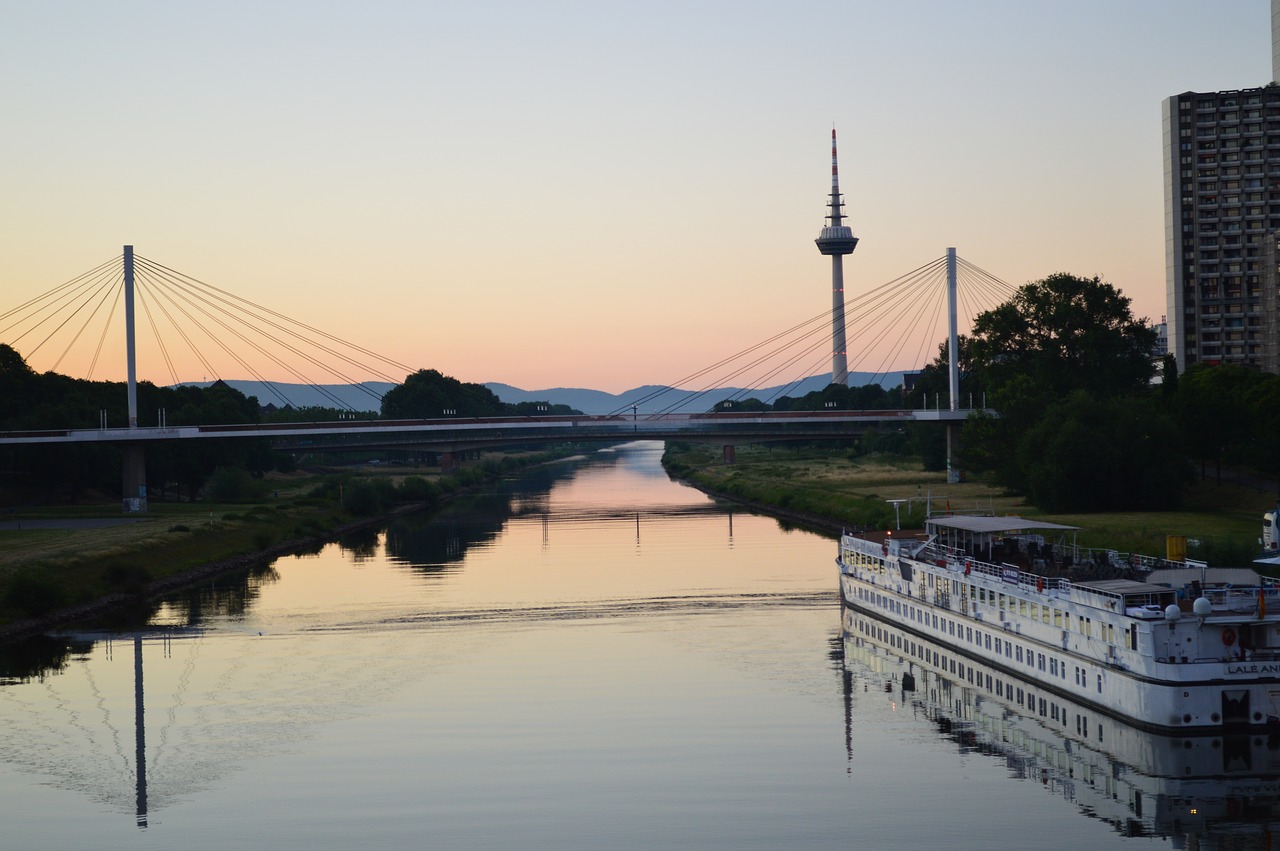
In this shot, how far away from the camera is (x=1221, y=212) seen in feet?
463

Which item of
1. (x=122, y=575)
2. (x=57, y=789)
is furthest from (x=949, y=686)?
(x=122, y=575)

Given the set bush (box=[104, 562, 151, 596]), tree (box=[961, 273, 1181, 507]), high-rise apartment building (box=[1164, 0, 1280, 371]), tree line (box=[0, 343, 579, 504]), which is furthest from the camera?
high-rise apartment building (box=[1164, 0, 1280, 371])

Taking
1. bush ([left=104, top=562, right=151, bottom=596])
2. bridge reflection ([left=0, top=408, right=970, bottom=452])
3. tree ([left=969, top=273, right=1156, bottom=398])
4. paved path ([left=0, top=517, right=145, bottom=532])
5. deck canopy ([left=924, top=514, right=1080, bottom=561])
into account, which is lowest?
bush ([left=104, top=562, right=151, bottom=596])

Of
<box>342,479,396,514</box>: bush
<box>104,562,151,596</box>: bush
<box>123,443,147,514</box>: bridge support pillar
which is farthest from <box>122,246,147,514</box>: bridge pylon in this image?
<box>104,562,151,596</box>: bush

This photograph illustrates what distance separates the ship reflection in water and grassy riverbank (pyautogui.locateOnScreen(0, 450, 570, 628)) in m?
32.1

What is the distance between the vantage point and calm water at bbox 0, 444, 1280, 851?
26.0 metres

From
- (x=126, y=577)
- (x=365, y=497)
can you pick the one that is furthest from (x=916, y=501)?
(x=126, y=577)

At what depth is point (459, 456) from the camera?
566 ft

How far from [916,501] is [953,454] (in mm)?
25721

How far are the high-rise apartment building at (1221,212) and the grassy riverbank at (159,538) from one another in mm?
80210

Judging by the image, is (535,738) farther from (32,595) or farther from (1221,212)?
(1221,212)

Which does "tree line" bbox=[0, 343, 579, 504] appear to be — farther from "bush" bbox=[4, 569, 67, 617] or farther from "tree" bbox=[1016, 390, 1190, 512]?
"tree" bbox=[1016, 390, 1190, 512]

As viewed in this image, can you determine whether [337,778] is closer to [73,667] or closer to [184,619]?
[73,667]

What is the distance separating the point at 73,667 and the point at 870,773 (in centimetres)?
2581
